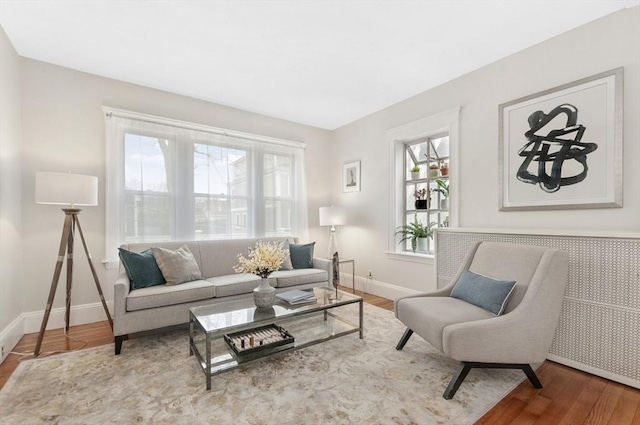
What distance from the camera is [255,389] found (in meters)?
1.88

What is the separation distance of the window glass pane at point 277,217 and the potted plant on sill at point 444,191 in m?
2.22

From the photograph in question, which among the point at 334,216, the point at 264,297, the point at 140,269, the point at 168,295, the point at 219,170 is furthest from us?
the point at 334,216

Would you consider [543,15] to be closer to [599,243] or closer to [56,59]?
[599,243]

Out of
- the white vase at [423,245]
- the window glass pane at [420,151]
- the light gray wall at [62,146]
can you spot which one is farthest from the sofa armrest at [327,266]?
the light gray wall at [62,146]

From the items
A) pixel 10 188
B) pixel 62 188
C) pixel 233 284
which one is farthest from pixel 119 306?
pixel 10 188

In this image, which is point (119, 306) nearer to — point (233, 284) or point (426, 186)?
point (233, 284)

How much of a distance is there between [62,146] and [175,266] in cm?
174

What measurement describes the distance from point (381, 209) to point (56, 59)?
4.06 metres

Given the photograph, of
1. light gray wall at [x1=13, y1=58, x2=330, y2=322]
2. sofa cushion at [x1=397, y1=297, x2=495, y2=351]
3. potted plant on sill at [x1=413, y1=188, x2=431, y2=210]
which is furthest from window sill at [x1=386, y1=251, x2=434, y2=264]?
light gray wall at [x1=13, y1=58, x2=330, y2=322]

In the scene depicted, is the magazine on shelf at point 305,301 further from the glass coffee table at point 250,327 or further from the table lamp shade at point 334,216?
the table lamp shade at point 334,216

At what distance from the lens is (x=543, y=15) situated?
221 centimetres

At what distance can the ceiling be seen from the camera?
2.15 metres

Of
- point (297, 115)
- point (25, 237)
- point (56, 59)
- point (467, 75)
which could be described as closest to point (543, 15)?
point (467, 75)

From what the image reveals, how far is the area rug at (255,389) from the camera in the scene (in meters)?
1.63
